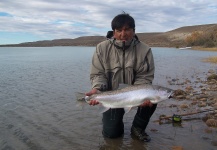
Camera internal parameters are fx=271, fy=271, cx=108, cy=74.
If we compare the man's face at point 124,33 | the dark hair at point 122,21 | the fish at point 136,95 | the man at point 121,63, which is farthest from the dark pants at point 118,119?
the dark hair at point 122,21

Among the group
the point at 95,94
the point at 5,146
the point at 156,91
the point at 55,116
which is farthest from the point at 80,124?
the point at 156,91

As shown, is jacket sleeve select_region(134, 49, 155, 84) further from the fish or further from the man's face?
the fish

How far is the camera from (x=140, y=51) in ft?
20.6

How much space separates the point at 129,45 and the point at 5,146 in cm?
396

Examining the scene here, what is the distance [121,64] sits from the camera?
621 cm

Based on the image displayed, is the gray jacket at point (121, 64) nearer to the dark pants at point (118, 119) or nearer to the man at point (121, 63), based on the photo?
the man at point (121, 63)

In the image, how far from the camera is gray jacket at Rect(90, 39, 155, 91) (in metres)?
6.20

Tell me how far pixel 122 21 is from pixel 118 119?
2331 millimetres

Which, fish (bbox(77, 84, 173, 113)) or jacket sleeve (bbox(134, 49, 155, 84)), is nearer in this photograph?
fish (bbox(77, 84, 173, 113))

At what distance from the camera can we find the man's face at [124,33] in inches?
236

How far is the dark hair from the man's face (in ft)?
0.26

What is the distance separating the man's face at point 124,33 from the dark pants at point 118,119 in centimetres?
169

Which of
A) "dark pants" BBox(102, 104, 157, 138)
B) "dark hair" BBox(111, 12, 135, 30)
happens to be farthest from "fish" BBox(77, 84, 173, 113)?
"dark hair" BBox(111, 12, 135, 30)

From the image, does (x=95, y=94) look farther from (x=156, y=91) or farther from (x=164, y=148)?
(x=164, y=148)
